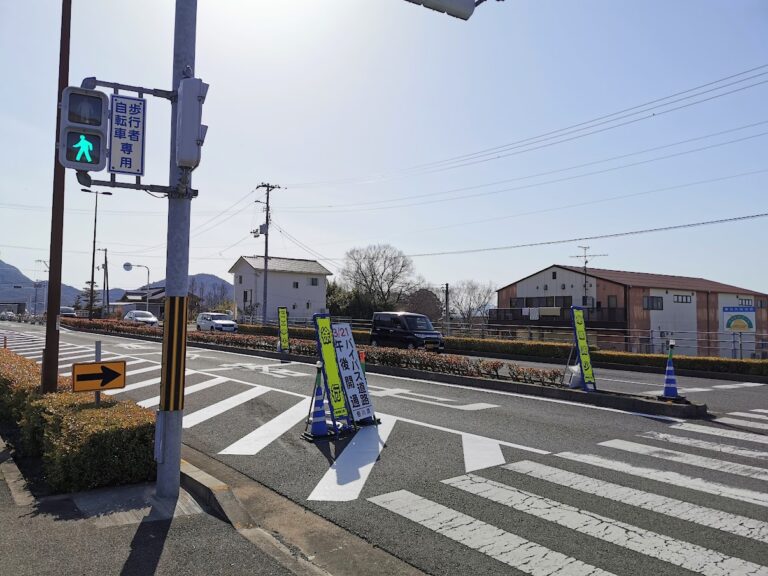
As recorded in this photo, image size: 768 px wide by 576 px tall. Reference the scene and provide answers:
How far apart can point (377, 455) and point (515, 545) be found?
118 inches

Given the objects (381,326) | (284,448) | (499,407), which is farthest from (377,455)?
(381,326)

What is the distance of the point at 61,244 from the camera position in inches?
345

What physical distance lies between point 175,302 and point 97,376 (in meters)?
1.96

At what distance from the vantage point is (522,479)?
611cm

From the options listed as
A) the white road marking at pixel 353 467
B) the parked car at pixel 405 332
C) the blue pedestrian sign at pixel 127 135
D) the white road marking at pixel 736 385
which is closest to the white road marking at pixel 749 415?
the white road marking at pixel 736 385

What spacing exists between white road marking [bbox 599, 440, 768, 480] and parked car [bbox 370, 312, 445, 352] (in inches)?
632

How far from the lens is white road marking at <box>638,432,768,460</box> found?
730 centimetres

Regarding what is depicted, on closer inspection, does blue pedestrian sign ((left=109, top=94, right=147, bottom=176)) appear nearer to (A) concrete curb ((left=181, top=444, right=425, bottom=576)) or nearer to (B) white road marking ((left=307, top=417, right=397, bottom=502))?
(A) concrete curb ((left=181, top=444, right=425, bottom=576))

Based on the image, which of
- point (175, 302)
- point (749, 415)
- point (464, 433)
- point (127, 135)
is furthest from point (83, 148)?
point (749, 415)

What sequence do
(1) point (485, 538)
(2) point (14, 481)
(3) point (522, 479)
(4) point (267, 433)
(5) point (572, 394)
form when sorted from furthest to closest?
(5) point (572, 394) → (4) point (267, 433) → (3) point (522, 479) → (2) point (14, 481) → (1) point (485, 538)

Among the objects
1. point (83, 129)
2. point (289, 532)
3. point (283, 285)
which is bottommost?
point (289, 532)

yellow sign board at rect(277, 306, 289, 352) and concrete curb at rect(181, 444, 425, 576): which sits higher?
yellow sign board at rect(277, 306, 289, 352)

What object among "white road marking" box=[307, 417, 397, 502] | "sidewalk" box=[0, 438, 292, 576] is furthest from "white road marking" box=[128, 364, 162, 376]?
"sidewalk" box=[0, 438, 292, 576]

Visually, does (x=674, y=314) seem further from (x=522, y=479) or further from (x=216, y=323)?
(x=522, y=479)
